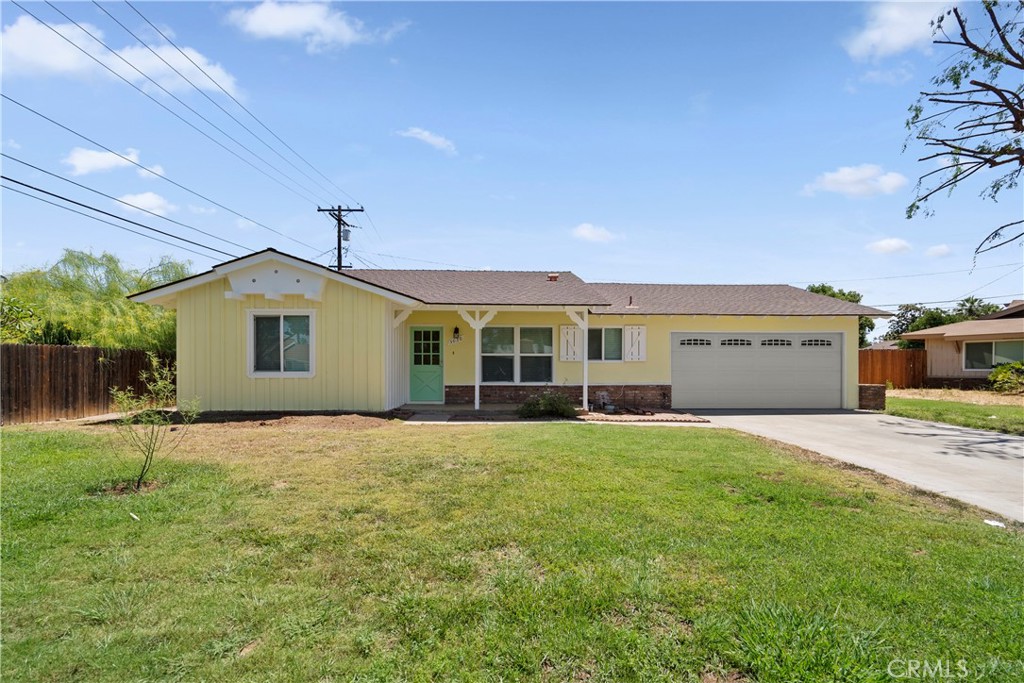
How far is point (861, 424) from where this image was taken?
12.3 meters

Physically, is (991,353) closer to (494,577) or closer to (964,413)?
(964,413)

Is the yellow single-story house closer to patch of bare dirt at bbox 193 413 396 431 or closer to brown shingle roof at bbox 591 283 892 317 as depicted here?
brown shingle roof at bbox 591 283 892 317

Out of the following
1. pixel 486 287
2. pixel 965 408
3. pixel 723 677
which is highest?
pixel 486 287

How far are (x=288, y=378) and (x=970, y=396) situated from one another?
965 inches

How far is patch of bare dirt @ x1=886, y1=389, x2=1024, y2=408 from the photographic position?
1802 centimetres

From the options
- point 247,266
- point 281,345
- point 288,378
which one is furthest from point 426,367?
point 247,266

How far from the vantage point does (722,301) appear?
1628 cm

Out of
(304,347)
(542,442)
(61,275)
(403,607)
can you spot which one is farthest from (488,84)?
(61,275)

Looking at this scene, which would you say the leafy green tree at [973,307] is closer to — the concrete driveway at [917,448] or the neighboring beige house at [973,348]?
the neighboring beige house at [973,348]

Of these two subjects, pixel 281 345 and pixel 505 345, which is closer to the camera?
pixel 281 345

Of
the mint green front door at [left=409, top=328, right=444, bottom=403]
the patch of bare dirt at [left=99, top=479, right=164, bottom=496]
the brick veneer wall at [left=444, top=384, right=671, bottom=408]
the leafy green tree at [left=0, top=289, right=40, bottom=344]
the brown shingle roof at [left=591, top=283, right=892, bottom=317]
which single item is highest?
the brown shingle roof at [left=591, top=283, right=892, bottom=317]

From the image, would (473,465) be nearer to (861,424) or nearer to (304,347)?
(304,347)

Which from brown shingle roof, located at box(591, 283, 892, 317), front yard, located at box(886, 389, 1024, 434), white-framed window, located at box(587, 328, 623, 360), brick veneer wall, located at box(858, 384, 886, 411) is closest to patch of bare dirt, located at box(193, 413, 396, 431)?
white-framed window, located at box(587, 328, 623, 360)

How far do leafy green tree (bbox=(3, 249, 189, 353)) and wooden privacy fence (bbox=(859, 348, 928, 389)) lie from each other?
28.9 metres
